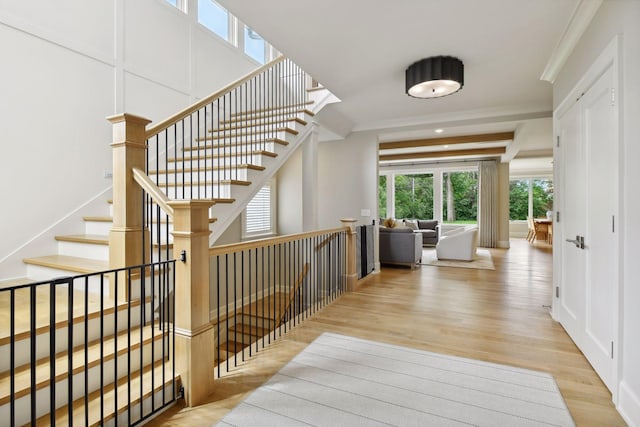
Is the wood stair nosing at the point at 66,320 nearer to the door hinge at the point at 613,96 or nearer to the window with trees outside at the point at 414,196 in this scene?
the door hinge at the point at 613,96

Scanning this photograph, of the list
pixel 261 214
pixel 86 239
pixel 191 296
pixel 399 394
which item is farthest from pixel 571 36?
pixel 261 214

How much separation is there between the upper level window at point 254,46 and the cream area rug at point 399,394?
5111 mm

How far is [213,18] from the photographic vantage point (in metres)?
4.92

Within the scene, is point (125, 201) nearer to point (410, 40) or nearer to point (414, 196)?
point (410, 40)

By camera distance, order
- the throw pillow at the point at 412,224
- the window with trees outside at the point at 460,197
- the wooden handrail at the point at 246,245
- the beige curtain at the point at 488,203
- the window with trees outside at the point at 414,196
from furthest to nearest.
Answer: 1. the window with trees outside at the point at 414,196
2. the window with trees outside at the point at 460,197
3. the throw pillow at the point at 412,224
4. the beige curtain at the point at 488,203
5. the wooden handrail at the point at 246,245

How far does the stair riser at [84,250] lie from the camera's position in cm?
265

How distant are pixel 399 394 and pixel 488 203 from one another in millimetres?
8582

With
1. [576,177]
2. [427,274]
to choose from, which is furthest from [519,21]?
[427,274]

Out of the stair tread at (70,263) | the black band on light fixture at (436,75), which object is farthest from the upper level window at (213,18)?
the stair tread at (70,263)

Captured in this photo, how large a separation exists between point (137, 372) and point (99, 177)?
231 centimetres

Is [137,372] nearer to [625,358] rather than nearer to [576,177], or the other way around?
[625,358]

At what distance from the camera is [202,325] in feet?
6.37

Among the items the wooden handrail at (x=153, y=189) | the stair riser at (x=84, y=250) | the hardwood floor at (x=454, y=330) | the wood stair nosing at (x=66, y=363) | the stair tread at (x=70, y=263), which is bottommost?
the hardwood floor at (x=454, y=330)

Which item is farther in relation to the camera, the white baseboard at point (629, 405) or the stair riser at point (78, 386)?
the white baseboard at point (629, 405)
